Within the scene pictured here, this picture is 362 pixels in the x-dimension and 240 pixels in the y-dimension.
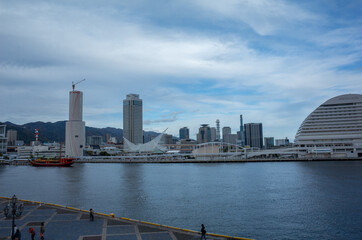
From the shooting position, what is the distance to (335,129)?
79.6 meters

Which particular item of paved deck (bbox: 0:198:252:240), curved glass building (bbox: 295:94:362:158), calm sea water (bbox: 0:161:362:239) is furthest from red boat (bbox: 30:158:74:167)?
paved deck (bbox: 0:198:252:240)

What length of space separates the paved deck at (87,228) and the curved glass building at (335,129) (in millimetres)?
75937

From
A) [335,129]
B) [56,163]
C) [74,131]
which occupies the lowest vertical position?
[56,163]

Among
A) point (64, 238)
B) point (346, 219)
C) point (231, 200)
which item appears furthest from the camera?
point (231, 200)

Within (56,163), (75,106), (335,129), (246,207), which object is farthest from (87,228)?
(75,106)

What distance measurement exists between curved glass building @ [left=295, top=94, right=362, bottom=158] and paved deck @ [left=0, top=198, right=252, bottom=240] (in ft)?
249

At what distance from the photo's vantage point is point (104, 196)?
26688mm

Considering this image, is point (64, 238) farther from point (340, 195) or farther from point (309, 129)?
point (309, 129)

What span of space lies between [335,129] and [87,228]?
81.2 metres

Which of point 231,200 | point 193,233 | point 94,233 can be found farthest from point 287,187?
point 94,233

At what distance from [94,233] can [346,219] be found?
49.2ft

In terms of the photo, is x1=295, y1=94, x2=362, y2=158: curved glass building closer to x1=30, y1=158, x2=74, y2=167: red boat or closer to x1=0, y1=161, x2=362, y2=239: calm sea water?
x1=0, y1=161, x2=362, y2=239: calm sea water

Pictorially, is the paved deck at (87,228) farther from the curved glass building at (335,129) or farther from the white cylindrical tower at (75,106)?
the white cylindrical tower at (75,106)

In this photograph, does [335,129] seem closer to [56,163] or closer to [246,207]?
[246,207]
